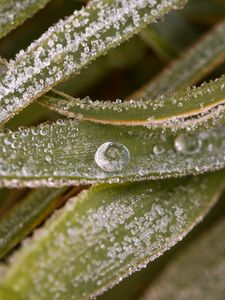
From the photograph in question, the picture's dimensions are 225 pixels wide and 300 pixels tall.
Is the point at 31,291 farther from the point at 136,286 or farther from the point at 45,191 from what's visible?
the point at 136,286

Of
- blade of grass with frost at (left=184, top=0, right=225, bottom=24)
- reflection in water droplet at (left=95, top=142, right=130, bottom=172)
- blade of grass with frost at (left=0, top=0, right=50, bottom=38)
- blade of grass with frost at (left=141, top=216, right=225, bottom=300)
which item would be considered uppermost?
blade of grass with frost at (left=0, top=0, right=50, bottom=38)

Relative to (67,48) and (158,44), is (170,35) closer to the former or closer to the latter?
(158,44)

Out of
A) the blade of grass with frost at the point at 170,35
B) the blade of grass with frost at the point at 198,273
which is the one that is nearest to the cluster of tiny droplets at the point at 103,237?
the blade of grass with frost at the point at 198,273

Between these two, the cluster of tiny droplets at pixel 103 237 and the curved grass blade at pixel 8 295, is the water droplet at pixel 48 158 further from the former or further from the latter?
the curved grass blade at pixel 8 295

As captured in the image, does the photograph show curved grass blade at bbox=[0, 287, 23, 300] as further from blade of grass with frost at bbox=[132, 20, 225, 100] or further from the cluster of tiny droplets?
blade of grass with frost at bbox=[132, 20, 225, 100]

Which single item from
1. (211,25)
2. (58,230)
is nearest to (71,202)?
(58,230)

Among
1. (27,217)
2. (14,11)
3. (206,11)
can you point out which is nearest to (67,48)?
(14,11)

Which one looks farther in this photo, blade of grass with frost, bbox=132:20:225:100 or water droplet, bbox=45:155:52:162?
blade of grass with frost, bbox=132:20:225:100

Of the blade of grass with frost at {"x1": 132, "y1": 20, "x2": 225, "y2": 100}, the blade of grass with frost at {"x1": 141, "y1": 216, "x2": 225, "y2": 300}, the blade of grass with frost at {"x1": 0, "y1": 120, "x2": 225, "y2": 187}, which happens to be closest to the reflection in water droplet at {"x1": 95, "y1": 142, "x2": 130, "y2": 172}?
the blade of grass with frost at {"x1": 0, "y1": 120, "x2": 225, "y2": 187}
